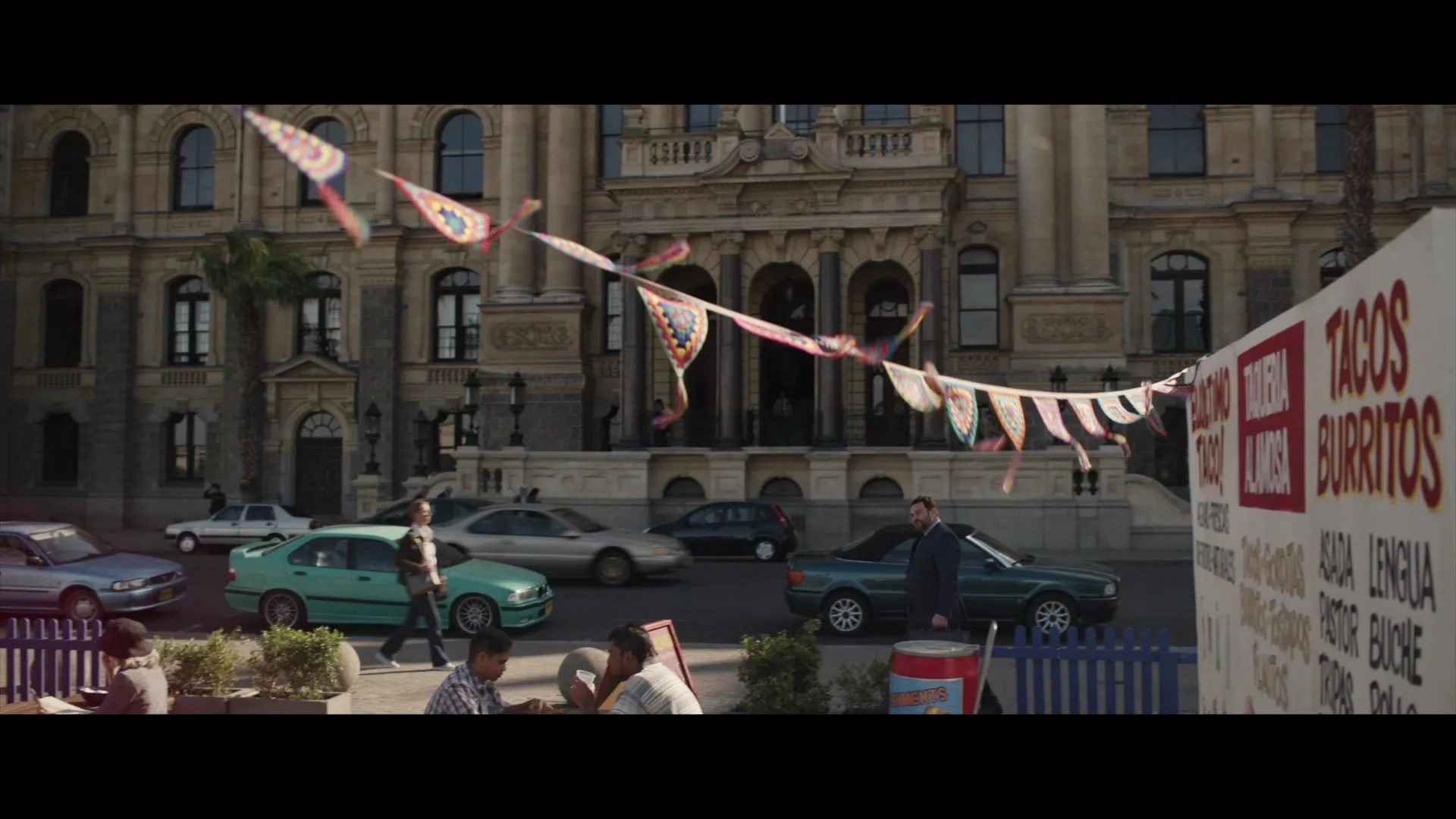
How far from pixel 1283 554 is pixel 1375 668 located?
1001mm

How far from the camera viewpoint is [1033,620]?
45.4 ft

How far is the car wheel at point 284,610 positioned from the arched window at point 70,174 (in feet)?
97.7

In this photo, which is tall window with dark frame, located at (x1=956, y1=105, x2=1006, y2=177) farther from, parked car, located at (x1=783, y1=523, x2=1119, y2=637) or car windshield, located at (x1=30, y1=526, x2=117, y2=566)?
car windshield, located at (x1=30, y1=526, x2=117, y2=566)

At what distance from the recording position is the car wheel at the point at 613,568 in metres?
18.7

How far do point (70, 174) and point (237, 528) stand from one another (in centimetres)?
1823

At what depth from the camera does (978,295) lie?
3253cm

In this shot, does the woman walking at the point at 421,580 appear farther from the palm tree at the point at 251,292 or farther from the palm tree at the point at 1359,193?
the palm tree at the point at 251,292

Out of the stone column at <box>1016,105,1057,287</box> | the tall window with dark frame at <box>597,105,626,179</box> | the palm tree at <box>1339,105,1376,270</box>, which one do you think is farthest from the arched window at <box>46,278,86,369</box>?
the palm tree at <box>1339,105,1376,270</box>

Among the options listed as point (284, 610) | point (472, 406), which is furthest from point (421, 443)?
point (284, 610)

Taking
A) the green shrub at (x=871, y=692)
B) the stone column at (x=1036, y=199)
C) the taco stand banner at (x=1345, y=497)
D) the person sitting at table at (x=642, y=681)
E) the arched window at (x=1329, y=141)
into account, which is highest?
the arched window at (x=1329, y=141)

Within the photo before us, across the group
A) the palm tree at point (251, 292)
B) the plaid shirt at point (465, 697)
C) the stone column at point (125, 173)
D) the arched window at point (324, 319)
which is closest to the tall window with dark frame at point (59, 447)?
the stone column at point (125, 173)

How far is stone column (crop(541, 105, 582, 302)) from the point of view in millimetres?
32938

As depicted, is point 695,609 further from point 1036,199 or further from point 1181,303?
point 1181,303

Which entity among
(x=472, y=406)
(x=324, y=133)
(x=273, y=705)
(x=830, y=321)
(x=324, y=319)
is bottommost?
(x=273, y=705)
